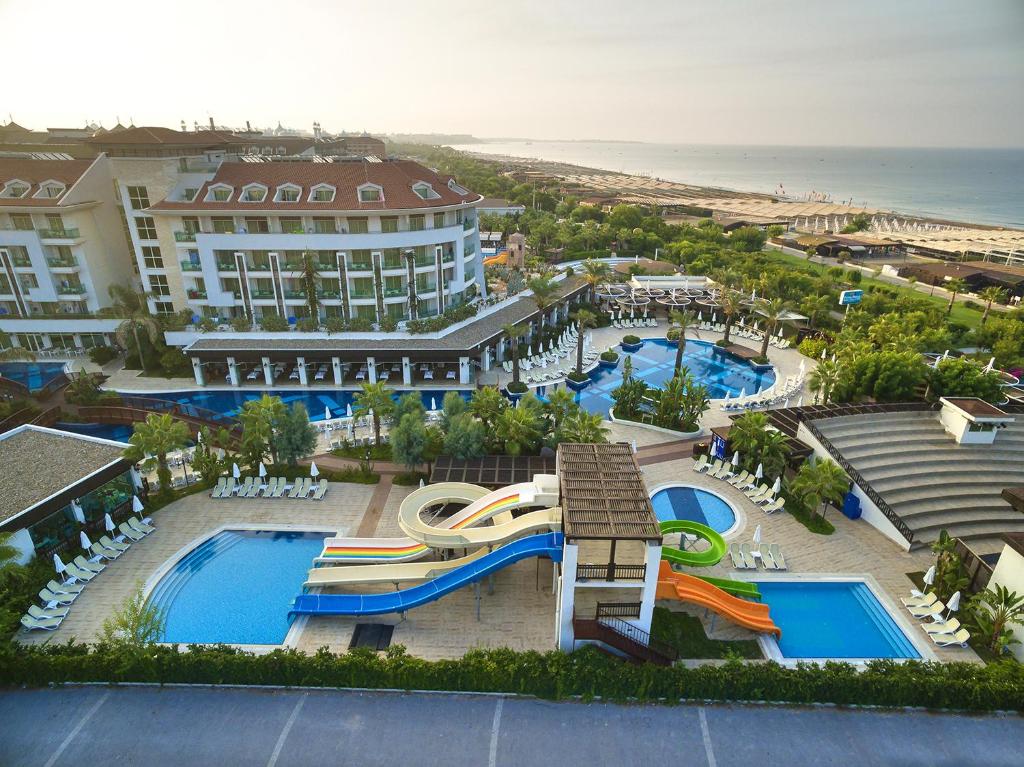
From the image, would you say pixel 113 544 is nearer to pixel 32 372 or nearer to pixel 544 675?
pixel 544 675

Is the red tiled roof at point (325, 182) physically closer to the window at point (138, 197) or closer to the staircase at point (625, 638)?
the window at point (138, 197)

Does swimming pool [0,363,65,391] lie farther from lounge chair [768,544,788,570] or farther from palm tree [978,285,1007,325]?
palm tree [978,285,1007,325]

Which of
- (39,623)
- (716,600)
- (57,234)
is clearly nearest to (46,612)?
(39,623)

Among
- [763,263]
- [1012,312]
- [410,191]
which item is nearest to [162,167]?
[410,191]

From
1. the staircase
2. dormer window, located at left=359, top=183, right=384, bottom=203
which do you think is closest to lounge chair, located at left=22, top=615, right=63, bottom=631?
the staircase

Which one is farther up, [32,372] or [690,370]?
[32,372]

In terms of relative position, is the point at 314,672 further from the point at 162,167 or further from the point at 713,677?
the point at 162,167

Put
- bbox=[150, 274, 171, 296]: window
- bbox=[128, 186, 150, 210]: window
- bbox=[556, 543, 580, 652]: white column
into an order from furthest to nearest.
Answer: bbox=[150, 274, 171, 296]: window
bbox=[128, 186, 150, 210]: window
bbox=[556, 543, 580, 652]: white column
